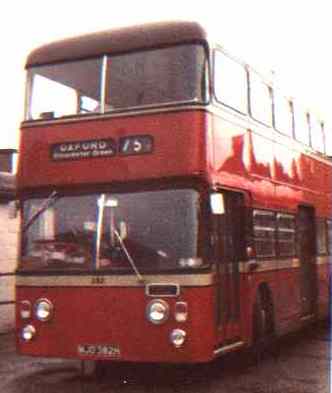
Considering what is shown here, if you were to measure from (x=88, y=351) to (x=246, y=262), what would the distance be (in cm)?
243

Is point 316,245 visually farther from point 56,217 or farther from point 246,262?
point 56,217

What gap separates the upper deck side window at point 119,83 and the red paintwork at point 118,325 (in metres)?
2.18

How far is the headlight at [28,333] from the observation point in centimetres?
984

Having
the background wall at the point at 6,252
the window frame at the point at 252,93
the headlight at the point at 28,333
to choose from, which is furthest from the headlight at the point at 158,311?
the background wall at the point at 6,252

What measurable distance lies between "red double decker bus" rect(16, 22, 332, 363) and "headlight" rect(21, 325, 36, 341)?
0.01 meters

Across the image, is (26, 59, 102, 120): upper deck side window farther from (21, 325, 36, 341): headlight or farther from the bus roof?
(21, 325, 36, 341): headlight

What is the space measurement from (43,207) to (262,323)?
134 inches

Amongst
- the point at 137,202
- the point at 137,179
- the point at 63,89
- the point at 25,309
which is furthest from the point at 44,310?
the point at 63,89

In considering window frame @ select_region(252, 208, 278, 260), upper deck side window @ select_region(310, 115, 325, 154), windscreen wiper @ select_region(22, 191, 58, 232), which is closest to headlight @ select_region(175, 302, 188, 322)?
windscreen wiper @ select_region(22, 191, 58, 232)

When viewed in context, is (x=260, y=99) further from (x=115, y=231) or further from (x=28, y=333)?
(x=28, y=333)

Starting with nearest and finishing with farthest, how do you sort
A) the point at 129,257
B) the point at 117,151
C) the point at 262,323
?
1. the point at 129,257
2. the point at 117,151
3. the point at 262,323

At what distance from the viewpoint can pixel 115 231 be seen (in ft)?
31.2

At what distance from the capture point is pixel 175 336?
913 cm

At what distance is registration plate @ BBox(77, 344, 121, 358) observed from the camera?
943 cm
